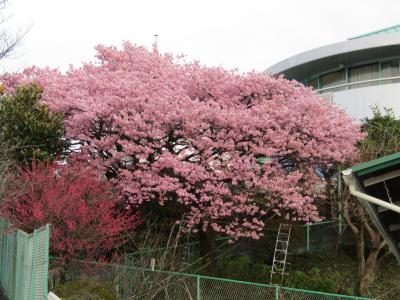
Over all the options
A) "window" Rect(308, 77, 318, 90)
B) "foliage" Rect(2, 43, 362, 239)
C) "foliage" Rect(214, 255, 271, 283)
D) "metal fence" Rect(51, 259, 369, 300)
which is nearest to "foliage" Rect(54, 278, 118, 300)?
"metal fence" Rect(51, 259, 369, 300)

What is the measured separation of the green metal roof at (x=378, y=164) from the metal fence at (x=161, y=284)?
499 centimetres

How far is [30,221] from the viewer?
42.8 feet

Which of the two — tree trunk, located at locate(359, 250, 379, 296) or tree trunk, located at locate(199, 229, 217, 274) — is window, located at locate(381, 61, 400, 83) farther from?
tree trunk, located at locate(199, 229, 217, 274)

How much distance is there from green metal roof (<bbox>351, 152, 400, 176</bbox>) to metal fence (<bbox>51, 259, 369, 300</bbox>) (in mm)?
4987

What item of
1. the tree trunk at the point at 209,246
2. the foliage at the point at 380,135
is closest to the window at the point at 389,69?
the foliage at the point at 380,135

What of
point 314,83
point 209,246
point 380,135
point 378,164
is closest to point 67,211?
point 209,246

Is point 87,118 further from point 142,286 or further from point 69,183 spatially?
point 142,286

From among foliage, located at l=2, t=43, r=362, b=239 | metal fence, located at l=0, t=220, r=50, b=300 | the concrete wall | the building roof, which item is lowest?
metal fence, located at l=0, t=220, r=50, b=300

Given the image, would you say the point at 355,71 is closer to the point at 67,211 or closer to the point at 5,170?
the point at 5,170

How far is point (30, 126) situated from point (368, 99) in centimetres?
1300

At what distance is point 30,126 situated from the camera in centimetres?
1725

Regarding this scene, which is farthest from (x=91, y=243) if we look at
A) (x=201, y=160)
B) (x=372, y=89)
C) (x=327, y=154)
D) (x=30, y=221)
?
(x=372, y=89)

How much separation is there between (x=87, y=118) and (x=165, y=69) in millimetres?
4463

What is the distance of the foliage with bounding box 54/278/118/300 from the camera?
437 inches
